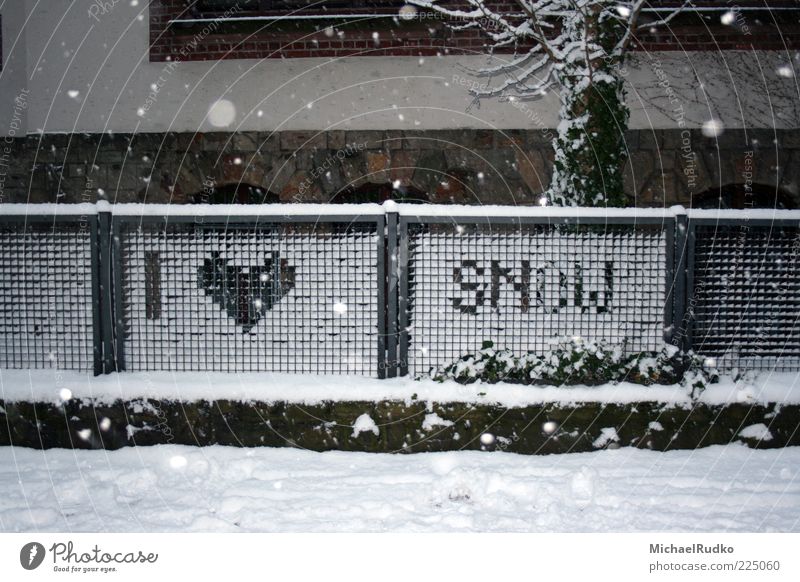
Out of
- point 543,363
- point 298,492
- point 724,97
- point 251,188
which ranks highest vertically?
point 724,97

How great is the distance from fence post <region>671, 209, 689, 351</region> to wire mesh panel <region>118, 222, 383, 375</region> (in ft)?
7.92

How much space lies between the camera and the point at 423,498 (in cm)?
426

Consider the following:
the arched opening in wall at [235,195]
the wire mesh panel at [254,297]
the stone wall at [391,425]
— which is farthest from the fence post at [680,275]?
the arched opening in wall at [235,195]

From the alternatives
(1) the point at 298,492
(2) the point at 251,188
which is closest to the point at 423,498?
(1) the point at 298,492

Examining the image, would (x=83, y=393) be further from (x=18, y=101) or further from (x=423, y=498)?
(x=18, y=101)

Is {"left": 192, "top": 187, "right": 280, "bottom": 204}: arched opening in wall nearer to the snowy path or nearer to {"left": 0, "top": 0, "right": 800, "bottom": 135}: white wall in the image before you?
{"left": 0, "top": 0, "right": 800, "bottom": 135}: white wall

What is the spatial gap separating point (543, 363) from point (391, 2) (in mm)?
5505

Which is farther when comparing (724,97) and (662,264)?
(724,97)

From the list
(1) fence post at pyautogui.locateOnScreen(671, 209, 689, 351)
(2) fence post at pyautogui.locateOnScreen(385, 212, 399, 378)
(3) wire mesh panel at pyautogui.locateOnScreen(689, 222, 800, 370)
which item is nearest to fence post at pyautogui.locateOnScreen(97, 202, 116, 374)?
(2) fence post at pyautogui.locateOnScreen(385, 212, 399, 378)


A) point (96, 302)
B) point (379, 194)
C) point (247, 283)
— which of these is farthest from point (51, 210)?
point (379, 194)

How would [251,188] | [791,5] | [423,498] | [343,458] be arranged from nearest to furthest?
[423,498] → [343,458] → [791,5] → [251,188]

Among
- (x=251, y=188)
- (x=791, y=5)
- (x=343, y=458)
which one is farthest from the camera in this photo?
(x=251, y=188)

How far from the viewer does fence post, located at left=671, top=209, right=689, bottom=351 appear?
5176mm

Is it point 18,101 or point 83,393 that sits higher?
point 18,101
